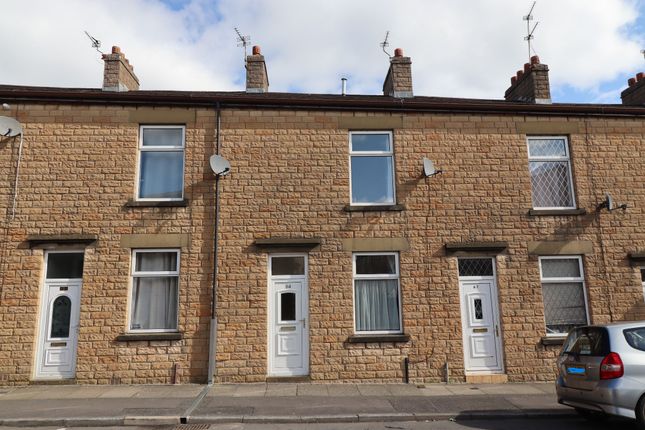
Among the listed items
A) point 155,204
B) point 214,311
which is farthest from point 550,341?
point 155,204

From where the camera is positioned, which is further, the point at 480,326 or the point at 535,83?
the point at 535,83

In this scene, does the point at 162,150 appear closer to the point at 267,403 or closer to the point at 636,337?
the point at 267,403

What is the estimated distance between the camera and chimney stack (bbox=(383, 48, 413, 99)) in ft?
39.6

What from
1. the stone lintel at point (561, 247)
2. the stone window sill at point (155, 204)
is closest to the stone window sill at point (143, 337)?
the stone window sill at point (155, 204)

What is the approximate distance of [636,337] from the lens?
6684 mm

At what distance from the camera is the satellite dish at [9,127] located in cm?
1010

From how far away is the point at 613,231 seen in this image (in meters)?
10.7

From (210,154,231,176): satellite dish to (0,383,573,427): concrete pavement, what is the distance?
13.9 feet

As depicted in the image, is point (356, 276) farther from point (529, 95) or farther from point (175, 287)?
point (529, 95)

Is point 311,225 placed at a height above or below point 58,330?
above

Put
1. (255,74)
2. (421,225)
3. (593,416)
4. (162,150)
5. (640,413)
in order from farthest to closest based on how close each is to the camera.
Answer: (255,74) → (162,150) → (421,225) → (593,416) → (640,413)

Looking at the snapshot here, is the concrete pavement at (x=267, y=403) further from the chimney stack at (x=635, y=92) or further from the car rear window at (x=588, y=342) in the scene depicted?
the chimney stack at (x=635, y=92)

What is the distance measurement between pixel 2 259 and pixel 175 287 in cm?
342

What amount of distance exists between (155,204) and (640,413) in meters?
8.87
